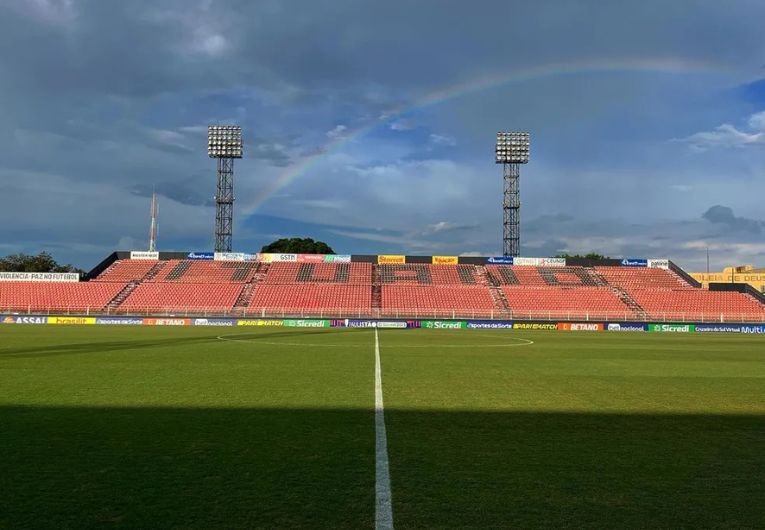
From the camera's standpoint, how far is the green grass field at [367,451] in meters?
4.33

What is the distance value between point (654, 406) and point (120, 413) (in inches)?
322

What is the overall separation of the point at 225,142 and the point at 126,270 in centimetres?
1951

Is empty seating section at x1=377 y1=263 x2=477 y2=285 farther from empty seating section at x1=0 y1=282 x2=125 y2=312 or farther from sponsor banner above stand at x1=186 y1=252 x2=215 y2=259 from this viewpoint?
empty seating section at x1=0 y1=282 x2=125 y2=312

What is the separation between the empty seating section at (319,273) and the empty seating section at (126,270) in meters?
14.1

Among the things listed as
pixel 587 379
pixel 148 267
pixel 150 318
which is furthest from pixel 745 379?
pixel 148 267

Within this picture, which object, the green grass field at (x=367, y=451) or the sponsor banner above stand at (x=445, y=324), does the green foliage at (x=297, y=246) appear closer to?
the sponsor banner above stand at (x=445, y=324)

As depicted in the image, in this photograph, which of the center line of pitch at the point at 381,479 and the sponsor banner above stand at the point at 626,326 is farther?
the sponsor banner above stand at the point at 626,326

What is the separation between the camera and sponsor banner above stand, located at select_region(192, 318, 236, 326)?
45.7 metres

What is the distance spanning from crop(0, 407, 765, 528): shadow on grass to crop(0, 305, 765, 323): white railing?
130 ft

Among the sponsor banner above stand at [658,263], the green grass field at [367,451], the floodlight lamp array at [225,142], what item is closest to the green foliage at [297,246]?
the floodlight lamp array at [225,142]

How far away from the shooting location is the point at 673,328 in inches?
1822

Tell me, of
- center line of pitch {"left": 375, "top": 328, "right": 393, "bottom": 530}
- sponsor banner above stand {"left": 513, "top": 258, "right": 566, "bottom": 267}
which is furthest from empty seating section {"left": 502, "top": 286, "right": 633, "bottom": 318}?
center line of pitch {"left": 375, "top": 328, "right": 393, "bottom": 530}

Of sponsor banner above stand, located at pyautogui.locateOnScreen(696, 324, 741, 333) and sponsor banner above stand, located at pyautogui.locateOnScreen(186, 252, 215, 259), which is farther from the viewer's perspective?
sponsor banner above stand, located at pyautogui.locateOnScreen(186, 252, 215, 259)

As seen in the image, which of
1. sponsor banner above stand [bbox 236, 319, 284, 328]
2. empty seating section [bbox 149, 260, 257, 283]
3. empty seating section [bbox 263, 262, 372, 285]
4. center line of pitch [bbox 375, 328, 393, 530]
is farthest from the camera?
empty seating section [bbox 263, 262, 372, 285]
